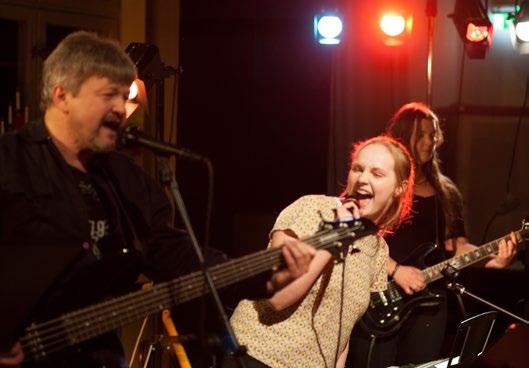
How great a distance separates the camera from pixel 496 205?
7.22 meters

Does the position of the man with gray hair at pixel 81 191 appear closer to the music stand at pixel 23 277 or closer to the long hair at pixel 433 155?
the music stand at pixel 23 277

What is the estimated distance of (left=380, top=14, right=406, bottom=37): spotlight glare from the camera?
6.93m

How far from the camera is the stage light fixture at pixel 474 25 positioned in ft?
20.5

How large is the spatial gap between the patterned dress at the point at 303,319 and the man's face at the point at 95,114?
683 millimetres

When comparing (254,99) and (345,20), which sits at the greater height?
(345,20)

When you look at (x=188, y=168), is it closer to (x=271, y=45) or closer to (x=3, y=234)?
(x=271, y=45)

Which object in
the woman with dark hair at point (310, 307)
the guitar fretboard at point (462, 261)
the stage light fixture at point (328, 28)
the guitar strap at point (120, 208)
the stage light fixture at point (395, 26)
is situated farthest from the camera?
A: the stage light fixture at point (395, 26)

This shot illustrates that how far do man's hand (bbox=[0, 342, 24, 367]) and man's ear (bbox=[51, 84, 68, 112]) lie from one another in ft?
2.36

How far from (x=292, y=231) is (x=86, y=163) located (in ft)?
2.30

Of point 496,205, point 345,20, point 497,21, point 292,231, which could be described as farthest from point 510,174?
point 292,231

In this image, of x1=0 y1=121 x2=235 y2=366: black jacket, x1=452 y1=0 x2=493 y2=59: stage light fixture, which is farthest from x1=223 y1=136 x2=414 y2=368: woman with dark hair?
x1=452 y1=0 x2=493 y2=59: stage light fixture

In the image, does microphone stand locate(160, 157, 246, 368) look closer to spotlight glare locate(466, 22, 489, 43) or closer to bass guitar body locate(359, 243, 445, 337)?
bass guitar body locate(359, 243, 445, 337)

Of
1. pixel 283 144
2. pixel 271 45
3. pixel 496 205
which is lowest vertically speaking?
pixel 496 205

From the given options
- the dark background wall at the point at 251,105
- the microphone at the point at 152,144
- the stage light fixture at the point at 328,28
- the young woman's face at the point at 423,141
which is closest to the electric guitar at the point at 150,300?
the microphone at the point at 152,144
